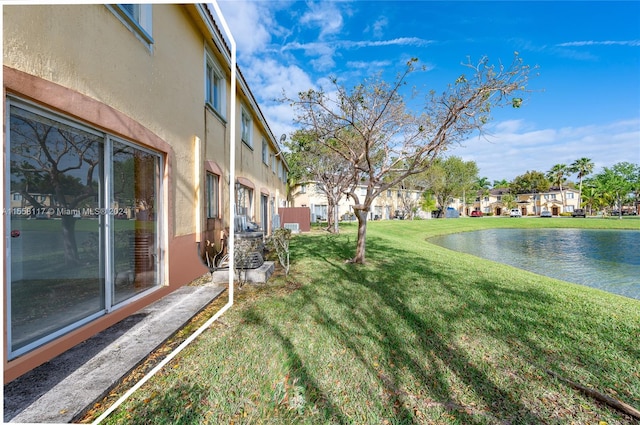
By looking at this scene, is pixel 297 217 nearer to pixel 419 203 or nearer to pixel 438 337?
pixel 438 337

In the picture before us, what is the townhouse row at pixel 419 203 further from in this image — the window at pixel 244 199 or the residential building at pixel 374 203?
the window at pixel 244 199

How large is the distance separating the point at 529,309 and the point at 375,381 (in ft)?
12.3

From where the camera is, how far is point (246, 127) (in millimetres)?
11148

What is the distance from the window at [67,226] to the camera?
8.95ft

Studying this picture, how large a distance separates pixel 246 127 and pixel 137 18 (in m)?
6.74

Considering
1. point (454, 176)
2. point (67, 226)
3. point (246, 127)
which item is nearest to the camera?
point (67, 226)

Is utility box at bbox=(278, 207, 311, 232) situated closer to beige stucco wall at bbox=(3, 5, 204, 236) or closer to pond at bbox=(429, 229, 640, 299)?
pond at bbox=(429, 229, 640, 299)

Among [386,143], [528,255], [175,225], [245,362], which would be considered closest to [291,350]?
[245,362]

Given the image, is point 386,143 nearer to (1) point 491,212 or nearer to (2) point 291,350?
(2) point 291,350

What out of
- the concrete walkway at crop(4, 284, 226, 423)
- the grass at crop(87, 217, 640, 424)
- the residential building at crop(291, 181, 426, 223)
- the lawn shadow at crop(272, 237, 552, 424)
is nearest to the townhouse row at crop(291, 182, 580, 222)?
the residential building at crop(291, 181, 426, 223)

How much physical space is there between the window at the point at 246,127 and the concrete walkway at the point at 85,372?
790cm

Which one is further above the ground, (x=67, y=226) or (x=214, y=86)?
(x=214, y=86)

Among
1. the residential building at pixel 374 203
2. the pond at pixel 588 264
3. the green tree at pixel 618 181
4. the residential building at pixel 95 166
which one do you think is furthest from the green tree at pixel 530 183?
the residential building at pixel 95 166

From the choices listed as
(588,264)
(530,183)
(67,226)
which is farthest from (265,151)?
(530,183)
